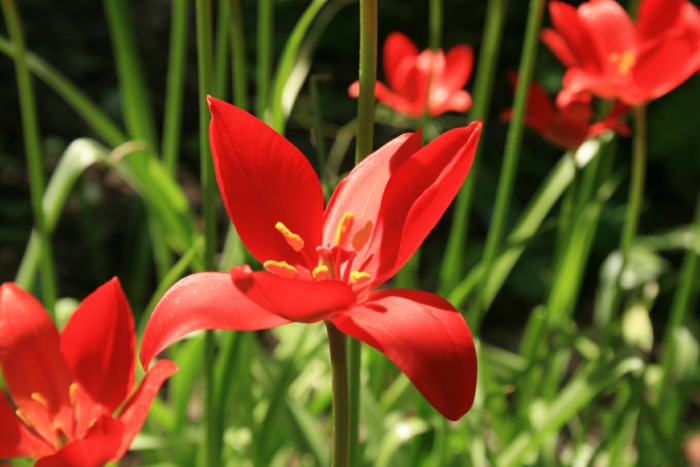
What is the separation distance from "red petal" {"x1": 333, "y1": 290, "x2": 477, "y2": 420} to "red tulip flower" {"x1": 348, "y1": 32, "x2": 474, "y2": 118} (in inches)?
22.3

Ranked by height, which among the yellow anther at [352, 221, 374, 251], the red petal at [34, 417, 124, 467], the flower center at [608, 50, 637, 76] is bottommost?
the red petal at [34, 417, 124, 467]

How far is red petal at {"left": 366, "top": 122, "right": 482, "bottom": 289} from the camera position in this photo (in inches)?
15.1

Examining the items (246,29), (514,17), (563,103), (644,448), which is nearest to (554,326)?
(644,448)

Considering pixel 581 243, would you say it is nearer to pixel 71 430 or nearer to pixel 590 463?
pixel 590 463

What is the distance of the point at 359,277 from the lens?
16.8 inches

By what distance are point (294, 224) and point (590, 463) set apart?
2.21 feet

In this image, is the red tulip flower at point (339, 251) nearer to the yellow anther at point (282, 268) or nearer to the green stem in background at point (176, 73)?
the yellow anther at point (282, 268)

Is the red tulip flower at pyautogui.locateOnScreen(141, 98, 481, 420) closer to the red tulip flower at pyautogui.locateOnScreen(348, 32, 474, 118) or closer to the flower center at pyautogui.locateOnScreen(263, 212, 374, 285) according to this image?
the flower center at pyautogui.locateOnScreen(263, 212, 374, 285)

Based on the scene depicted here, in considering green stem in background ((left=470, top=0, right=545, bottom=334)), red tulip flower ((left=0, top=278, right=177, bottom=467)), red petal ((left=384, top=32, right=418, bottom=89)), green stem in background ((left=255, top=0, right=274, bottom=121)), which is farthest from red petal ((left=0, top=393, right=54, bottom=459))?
red petal ((left=384, top=32, right=418, bottom=89))

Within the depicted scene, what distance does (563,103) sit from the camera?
28.3 inches

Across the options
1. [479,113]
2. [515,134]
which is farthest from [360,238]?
[479,113]

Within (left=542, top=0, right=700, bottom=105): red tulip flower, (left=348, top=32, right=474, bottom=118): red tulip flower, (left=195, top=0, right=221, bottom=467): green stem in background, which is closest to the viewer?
(left=195, top=0, right=221, bottom=467): green stem in background

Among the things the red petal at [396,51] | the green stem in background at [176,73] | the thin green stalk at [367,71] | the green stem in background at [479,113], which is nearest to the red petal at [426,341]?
the thin green stalk at [367,71]

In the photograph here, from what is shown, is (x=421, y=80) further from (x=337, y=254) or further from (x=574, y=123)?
(x=337, y=254)
